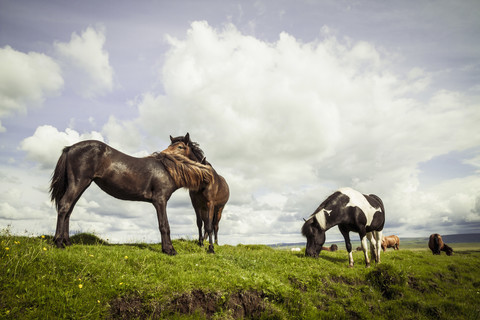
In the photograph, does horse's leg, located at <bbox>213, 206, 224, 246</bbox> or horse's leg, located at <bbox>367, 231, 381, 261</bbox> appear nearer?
horse's leg, located at <bbox>367, 231, 381, 261</bbox>

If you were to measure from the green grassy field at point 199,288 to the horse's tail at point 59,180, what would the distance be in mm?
1376

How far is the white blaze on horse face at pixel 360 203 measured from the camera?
1241cm

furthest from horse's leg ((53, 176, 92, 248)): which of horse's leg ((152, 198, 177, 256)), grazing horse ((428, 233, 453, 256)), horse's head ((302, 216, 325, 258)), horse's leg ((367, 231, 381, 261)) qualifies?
grazing horse ((428, 233, 453, 256))

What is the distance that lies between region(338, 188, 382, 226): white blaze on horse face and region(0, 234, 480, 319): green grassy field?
2812 mm

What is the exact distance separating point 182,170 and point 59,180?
149 inches

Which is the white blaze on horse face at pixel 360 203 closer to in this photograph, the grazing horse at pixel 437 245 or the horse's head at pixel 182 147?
the horse's head at pixel 182 147

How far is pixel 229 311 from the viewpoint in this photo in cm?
615

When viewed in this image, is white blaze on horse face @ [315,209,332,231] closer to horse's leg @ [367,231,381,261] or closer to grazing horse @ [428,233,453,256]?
horse's leg @ [367,231,381,261]

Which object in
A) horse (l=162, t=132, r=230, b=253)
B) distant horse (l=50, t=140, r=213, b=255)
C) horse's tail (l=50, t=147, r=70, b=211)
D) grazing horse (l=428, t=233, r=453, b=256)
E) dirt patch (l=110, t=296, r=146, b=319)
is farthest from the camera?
grazing horse (l=428, t=233, r=453, b=256)

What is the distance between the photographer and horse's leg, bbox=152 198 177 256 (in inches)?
359

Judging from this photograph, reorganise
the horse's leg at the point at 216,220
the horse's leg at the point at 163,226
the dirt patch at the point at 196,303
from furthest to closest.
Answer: the horse's leg at the point at 216,220
the horse's leg at the point at 163,226
the dirt patch at the point at 196,303

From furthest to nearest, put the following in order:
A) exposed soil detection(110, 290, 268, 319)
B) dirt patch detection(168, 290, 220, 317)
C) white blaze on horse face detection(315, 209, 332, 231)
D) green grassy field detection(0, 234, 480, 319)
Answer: white blaze on horse face detection(315, 209, 332, 231) → dirt patch detection(168, 290, 220, 317) → exposed soil detection(110, 290, 268, 319) → green grassy field detection(0, 234, 480, 319)

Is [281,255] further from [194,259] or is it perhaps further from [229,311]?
[229,311]

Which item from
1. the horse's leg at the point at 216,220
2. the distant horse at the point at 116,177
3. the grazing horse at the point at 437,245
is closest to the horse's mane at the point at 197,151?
the distant horse at the point at 116,177
